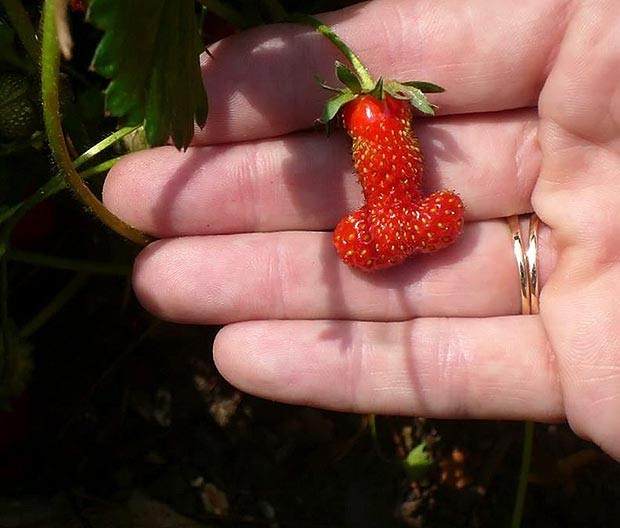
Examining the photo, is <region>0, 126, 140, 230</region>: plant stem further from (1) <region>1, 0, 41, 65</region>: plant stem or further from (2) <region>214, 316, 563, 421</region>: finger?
(2) <region>214, 316, 563, 421</region>: finger

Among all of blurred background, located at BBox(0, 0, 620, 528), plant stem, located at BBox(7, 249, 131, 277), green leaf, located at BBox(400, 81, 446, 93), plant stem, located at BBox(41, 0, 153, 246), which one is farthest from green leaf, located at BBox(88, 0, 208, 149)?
blurred background, located at BBox(0, 0, 620, 528)

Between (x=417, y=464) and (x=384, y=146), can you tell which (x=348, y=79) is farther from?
(x=417, y=464)

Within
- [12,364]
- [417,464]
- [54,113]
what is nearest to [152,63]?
[54,113]

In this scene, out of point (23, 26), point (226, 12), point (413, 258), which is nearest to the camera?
point (23, 26)

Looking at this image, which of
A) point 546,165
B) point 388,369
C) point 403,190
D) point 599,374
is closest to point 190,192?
point 403,190

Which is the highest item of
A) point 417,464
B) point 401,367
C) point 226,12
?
point 226,12

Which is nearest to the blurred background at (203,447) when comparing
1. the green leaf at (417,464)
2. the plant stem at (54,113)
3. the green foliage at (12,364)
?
the green leaf at (417,464)
